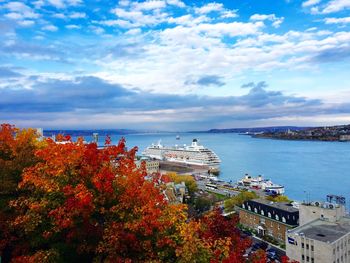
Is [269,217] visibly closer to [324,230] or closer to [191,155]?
[324,230]

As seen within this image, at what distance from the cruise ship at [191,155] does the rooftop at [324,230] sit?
52881 millimetres

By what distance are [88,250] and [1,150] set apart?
16.5ft

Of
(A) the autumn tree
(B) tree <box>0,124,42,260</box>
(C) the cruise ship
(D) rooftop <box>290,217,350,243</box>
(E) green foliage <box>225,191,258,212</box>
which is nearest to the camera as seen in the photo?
(A) the autumn tree

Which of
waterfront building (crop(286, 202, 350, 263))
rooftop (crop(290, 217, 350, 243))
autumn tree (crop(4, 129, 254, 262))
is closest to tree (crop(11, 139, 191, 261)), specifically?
autumn tree (crop(4, 129, 254, 262))

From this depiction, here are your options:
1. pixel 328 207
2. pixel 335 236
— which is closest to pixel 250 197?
pixel 328 207

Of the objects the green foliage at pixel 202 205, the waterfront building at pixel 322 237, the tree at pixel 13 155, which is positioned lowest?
the green foliage at pixel 202 205

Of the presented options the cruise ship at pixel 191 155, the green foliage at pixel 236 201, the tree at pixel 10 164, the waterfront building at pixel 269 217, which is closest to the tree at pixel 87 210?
the tree at pixel 10 164

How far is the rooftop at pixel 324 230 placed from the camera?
56.1ft

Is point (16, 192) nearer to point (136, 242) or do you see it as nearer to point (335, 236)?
point (136, 242)

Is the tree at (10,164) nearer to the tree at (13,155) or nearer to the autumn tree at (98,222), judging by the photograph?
the tree at (13,155)

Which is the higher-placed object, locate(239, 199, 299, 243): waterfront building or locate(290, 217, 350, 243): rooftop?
locate(290, 217, 350, 243): rooftop

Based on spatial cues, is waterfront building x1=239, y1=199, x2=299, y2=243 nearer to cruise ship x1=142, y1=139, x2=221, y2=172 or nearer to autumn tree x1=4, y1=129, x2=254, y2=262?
autumn tree x1=4, y1=129, x2=254, y2=262

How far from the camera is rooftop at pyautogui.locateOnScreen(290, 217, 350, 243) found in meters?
17.1

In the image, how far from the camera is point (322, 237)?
17.1 meters
